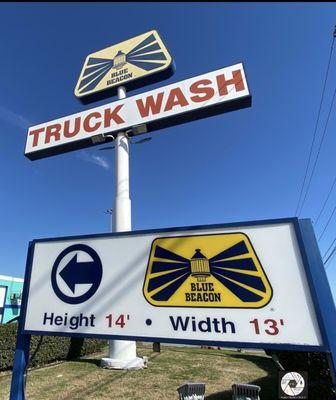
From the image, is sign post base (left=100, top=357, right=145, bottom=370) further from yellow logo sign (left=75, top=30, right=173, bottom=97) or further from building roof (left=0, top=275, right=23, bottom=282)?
building roof (left=0, top=275, right=23, bottom=282)

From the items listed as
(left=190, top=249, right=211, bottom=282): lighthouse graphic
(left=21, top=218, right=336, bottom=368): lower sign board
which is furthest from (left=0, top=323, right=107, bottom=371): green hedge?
(left=190, top=249, right=211, bottom=282): lighthouse graphic

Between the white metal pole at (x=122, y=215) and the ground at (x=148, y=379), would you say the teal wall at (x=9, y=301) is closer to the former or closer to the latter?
the ground at (x=148, y=379)

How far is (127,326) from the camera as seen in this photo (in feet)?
7.61

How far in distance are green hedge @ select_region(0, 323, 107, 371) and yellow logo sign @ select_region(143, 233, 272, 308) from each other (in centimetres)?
621

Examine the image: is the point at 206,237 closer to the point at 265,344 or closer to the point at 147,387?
the point at 265,344

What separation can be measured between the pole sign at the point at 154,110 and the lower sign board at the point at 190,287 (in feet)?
19.8

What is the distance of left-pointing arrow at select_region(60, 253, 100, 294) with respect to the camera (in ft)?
8.40

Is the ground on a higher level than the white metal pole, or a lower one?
lower

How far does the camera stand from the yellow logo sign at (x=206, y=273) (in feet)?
6.92

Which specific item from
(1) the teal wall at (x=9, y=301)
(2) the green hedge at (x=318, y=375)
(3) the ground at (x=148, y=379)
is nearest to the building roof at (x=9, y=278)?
(1) the teal wall at (x=9, y=301)

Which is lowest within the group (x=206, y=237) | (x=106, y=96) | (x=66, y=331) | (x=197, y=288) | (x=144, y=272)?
(x=66, y=331)

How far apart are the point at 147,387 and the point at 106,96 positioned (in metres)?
9.34

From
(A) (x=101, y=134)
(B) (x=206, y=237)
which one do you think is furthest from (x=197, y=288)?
(A) (x=101, y=134)

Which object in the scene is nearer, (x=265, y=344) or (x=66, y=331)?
(x=265, y=344)
